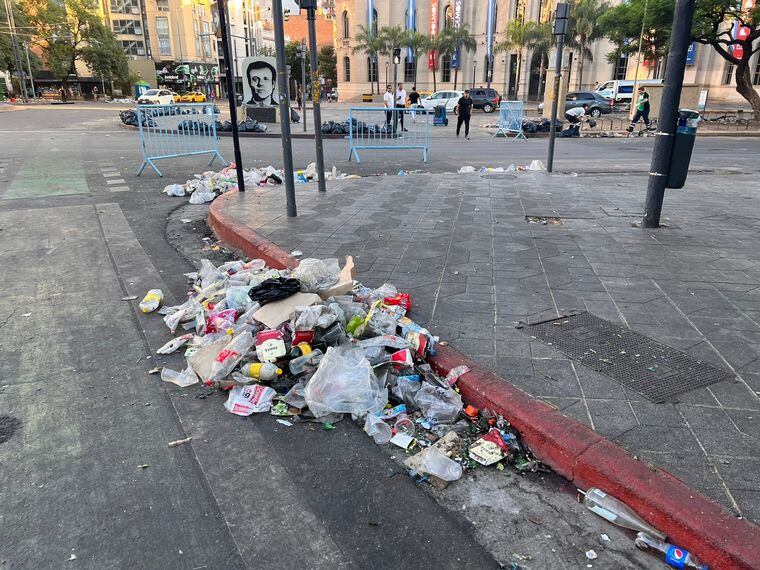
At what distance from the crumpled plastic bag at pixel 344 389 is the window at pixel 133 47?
93.6 meters

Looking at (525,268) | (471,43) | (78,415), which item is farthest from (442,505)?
(471,43)

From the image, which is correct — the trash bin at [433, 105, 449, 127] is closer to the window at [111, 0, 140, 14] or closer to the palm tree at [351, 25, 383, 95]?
A: the palm tree at [351, 25, 383, 95]

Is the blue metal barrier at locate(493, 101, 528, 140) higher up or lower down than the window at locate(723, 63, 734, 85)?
lower down

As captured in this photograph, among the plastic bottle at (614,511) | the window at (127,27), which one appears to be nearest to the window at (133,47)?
the window at (127,27)

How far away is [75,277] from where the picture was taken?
573cm

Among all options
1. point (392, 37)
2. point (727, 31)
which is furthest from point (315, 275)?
point (392, 37)

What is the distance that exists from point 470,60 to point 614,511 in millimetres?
69775

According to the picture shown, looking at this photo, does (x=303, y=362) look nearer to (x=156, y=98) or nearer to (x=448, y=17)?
(x=156, y=98)

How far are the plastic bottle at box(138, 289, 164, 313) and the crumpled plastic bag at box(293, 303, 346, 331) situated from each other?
1.67 metres

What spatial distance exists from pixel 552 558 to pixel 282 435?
61.7 inches

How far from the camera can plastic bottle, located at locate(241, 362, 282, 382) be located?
3586 mm

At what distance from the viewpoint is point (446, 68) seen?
222ft

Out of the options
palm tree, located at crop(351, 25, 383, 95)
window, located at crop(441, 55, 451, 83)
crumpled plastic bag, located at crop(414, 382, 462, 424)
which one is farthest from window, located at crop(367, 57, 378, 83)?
crumpled plastic bag, located at crop(414, 382, 462, 424)

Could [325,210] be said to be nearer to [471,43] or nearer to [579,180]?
[579,180]
